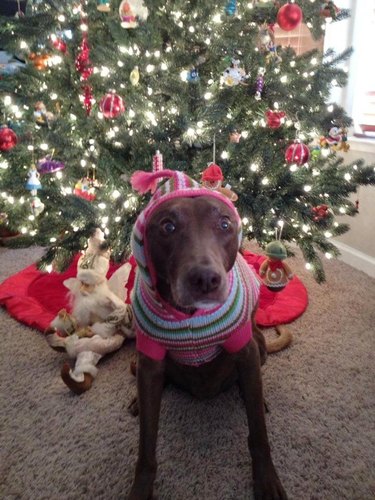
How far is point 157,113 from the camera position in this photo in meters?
1.55

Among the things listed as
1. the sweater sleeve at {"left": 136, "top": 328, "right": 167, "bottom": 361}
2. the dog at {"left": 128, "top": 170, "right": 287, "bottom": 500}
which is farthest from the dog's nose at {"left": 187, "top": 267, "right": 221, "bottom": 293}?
the sweater sleeve at {"left": 136, "top": 328, "right": 167, "bottom": 361}

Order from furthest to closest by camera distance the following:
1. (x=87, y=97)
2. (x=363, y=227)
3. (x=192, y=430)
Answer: (x=363, y=227) < (x=87, y=97) < (x=192, y=430)

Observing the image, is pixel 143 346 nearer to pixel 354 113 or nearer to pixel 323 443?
pixel 323 443

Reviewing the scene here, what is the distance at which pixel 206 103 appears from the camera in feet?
4.68

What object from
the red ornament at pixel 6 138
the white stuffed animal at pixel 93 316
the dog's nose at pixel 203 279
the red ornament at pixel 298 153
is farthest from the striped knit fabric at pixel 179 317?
the red ornament at pixel 6 138

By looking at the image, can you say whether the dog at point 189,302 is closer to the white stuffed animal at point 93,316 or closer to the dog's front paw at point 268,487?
the dog's front paw at point 268,487

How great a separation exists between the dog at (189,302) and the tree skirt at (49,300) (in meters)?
0.67

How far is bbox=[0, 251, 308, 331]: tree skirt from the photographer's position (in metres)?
1.65

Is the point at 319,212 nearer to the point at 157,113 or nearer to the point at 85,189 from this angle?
the point at 157,113

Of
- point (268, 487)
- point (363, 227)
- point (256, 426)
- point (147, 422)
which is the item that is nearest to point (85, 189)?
point (147, 422)

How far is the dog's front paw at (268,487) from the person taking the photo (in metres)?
0.90

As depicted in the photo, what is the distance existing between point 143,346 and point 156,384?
9cm

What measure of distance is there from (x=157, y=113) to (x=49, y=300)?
3.03ft

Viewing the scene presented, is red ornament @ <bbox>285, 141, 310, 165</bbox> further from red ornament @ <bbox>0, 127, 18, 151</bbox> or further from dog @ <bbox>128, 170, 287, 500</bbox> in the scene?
red ornament @ <bbox>0, 127, 18, 151</bbox>
